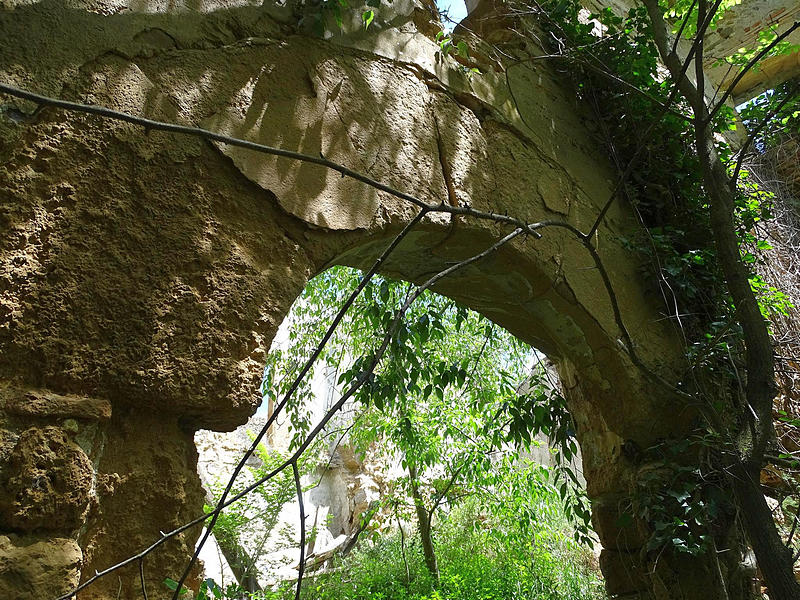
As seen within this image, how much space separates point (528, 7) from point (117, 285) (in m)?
2.45

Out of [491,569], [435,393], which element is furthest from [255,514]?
[435,393]

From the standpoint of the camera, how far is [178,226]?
1.36m

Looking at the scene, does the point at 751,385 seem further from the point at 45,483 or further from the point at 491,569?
the point at 491,569

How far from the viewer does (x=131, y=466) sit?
1.21 metres

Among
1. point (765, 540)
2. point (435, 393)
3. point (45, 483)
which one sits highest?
point (435, 393)

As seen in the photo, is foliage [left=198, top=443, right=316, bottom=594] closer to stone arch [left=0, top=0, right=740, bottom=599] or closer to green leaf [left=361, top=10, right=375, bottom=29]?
stone arch [left=0, top=0, right=740, bottom=599]

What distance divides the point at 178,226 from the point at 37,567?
70cm

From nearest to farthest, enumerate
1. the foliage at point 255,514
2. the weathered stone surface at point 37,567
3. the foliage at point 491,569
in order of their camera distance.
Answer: the weathered stone surface at point 37,567 → the foliage at point 491,569 → the foliage at point 255,514

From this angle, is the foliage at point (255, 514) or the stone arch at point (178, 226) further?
the foliage at point (255, 514)

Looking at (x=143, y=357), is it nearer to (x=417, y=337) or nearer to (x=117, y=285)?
(x=117, y=285)

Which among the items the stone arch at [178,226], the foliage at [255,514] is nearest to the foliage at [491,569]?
the foliage at [255,514]

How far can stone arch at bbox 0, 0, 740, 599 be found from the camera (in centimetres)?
114

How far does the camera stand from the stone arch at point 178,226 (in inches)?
44.8

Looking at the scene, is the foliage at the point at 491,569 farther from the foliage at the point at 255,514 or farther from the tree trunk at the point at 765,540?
the tree trunk at the point at 765,540
